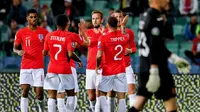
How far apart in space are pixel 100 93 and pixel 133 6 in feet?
24.1

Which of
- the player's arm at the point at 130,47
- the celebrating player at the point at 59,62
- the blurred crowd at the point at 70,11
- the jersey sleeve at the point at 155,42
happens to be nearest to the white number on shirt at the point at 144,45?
the jersey sleeve at the point at 155,42

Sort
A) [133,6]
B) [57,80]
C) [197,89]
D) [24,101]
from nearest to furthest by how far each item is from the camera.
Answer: [57,80] → [24,101] → [197,89] → [133,6]

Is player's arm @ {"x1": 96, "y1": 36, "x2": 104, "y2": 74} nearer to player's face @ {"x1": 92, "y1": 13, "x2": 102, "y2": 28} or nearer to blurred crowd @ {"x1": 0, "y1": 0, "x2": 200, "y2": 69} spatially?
player's face @ {"x1": 92, "y1": 13, "x2": 102, "y2": 28}

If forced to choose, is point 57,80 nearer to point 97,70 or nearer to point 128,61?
point 97,70

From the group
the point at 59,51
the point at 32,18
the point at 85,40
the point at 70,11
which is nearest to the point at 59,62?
the point at 59,51

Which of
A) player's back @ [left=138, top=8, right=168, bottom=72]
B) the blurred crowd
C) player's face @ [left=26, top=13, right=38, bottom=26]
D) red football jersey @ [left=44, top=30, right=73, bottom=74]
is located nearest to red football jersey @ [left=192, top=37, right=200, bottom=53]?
the blurred crowd

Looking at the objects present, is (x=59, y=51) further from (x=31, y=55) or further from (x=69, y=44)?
(x=31, y=55)

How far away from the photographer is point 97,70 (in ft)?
46.5

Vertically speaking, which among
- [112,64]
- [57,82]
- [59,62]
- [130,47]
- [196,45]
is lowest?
[57,82]

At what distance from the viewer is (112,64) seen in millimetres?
14391

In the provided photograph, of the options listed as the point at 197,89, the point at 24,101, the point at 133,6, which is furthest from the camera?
Answer: the point at 133,6

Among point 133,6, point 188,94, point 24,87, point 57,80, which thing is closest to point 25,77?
point 24,87

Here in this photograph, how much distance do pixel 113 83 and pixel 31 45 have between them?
187 centimetres

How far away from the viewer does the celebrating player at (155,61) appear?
10.5 m
